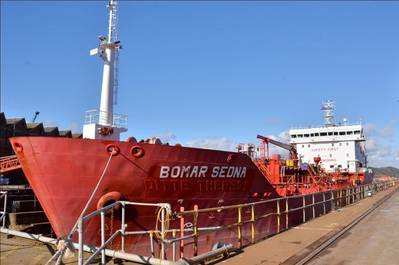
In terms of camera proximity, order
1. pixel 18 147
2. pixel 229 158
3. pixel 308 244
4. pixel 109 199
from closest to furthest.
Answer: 1. pixel 308 244
2. pixel 109 199
3. pixel 18 147
4. pixel 229 158

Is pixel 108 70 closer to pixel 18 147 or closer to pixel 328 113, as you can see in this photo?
pixel 18 147

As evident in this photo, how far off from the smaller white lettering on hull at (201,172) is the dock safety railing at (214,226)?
3.38ft

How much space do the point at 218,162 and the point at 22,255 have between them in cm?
628

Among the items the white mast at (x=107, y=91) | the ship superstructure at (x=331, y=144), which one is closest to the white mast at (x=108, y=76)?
the white mast at (x=107, y=91)

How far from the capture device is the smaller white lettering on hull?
1225 centimetres

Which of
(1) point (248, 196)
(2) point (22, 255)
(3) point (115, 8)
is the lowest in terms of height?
(2) point (22, 255)

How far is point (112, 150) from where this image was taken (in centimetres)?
1112

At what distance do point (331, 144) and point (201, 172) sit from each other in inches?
1212

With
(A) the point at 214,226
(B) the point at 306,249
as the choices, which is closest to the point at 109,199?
(A) the point at 214,226

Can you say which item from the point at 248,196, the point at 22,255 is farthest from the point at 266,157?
the point at 22,255

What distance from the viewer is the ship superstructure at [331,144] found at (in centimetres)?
4066

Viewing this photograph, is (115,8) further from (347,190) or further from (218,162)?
(347,190)

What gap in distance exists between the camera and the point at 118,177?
37.1ft

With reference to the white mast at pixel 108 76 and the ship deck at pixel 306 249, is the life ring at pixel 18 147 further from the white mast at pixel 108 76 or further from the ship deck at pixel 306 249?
the white mast at pixel 108 76
